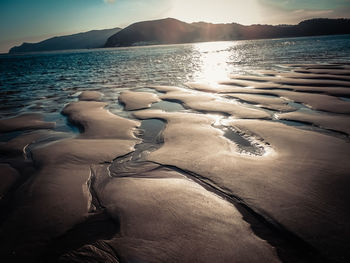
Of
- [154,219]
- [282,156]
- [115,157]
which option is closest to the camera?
[154,219]

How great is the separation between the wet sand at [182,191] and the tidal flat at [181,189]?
0.01 m

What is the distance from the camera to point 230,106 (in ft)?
23.2

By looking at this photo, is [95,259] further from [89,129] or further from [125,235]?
[89,129]

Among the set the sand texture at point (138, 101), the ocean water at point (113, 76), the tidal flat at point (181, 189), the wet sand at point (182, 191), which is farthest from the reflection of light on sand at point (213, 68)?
the wet sand at point (182, 191)

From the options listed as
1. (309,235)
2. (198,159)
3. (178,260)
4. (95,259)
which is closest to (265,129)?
(198,159)

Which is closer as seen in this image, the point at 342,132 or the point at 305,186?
the point at 305,186

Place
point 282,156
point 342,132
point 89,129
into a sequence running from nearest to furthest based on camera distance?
point 282,156 < point 342,132 < point 89,129

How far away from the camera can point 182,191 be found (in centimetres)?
294

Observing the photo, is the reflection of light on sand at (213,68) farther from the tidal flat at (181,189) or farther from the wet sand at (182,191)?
the wet sand at (182,191)

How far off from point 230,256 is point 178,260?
0.49m

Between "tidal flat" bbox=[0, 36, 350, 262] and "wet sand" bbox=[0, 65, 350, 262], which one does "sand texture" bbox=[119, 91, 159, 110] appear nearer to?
"tidal flat" bbox=[0, 36, 350, 262]

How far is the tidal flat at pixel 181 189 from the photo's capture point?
212 centimetres

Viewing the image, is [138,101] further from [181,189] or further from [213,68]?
[213,68]

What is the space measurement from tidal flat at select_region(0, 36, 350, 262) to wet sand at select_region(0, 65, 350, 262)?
0.05ft
